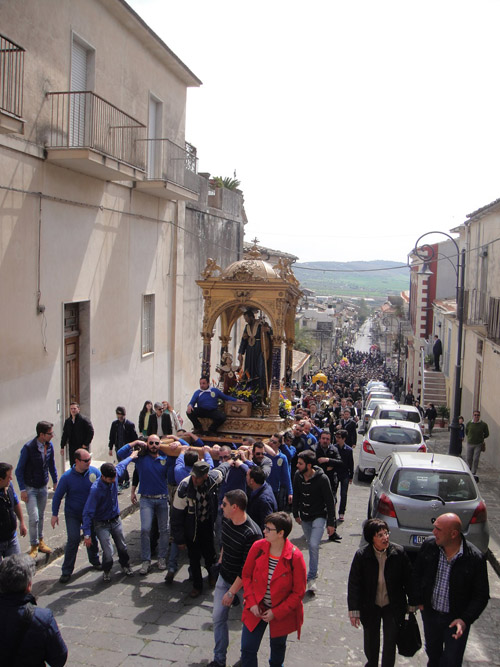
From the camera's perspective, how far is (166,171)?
53.8 feet

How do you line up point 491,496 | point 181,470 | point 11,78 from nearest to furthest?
point 181,470
point 11,78
point 491,496

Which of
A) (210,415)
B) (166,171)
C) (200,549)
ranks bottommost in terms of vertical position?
(200,549)

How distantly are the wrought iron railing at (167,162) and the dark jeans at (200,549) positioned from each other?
9.65m

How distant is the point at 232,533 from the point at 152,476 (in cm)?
226

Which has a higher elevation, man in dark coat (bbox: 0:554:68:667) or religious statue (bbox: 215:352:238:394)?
religious statue (bbox: 215:352:238:394)

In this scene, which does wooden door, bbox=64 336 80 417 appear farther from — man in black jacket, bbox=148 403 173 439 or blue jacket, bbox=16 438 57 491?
blue jacket, bbox=16 438 57 491

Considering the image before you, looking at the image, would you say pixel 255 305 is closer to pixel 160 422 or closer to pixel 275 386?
pixel 275 386

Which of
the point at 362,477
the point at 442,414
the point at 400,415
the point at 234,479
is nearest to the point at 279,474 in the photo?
the point at 234,479

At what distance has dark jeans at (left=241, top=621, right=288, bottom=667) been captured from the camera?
17.0 feet

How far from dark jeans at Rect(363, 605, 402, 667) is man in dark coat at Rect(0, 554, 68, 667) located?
2306mm

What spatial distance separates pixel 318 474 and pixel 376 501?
4.72ft

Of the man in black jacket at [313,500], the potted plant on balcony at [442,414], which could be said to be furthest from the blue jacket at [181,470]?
the potted plant on balcony at [442,414]

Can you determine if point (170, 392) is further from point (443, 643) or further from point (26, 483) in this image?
point (443, 643)

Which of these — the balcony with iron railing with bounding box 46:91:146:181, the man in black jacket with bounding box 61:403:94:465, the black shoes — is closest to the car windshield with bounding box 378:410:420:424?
the balcony with iron railing with bounding box 46:91:146:181
